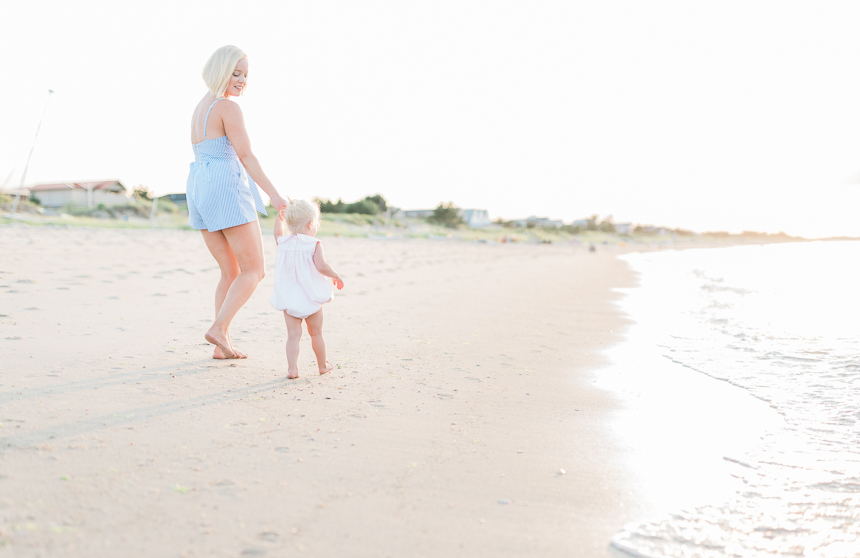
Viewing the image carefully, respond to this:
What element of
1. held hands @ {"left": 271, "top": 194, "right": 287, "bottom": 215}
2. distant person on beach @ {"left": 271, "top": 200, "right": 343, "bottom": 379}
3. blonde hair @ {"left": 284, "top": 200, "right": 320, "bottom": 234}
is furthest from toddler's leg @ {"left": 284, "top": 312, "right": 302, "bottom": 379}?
held hands @ {"left": 271, "top": 194, "right": 287, "bottom": 215}

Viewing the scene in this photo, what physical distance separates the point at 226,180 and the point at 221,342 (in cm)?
93

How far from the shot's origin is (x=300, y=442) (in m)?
2.20

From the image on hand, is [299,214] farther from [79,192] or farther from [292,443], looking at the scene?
[79,192]

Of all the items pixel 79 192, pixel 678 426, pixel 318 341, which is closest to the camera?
pixel 678 426

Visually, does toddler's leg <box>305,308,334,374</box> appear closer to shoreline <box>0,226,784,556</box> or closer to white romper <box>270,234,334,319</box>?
white romper <box>270,234,334,319</box>

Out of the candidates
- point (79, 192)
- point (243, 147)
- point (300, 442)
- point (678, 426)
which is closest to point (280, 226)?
point (243, 147)

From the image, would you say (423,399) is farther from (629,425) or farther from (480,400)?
(629,425)

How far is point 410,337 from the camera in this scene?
4.64 metres

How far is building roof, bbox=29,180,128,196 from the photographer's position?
47.6 meters

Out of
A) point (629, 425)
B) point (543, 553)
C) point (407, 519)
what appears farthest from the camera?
point (629, 425)

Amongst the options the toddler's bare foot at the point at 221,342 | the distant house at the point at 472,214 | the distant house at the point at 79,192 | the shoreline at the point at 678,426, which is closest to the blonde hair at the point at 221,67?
the toddler's bare foot at the point at 221,342

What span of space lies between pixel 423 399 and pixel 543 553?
1435 millimetres

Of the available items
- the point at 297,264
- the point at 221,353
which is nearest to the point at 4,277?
the point at 221,353

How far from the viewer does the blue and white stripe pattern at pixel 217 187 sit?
3.43 metres
